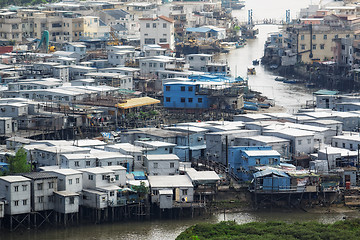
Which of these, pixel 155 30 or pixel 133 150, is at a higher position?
pixel 155 30

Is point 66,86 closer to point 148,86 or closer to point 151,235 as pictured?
point 148,86

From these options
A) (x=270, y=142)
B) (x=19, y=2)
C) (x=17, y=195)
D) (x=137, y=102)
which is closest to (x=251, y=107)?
(x=137, y=102)

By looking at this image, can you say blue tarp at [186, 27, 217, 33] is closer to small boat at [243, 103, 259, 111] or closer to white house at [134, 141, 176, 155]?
small boat at [243, 103, 259, 111]

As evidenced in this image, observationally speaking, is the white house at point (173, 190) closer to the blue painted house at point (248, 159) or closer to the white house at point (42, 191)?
the blue painted house at point (248, 159)

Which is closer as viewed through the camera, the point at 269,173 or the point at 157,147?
the point at 269,173

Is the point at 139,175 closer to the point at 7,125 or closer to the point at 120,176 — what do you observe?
the point at 120,176

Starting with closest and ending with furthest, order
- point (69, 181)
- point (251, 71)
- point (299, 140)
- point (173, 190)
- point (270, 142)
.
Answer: point (69, 181) < point (173, 190) < point (270, 142) < point (299, 140) < point (251, 71)

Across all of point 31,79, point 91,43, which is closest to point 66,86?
point 31,79
